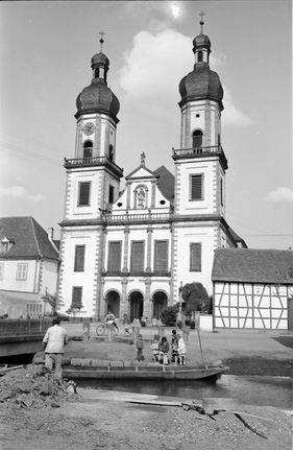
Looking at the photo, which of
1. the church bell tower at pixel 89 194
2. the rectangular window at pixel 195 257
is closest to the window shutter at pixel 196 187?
the rectangular window at pixel 195 257

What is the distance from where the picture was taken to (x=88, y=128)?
4856 cm

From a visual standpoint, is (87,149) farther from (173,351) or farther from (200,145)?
(173,351)

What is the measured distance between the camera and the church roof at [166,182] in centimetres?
4897

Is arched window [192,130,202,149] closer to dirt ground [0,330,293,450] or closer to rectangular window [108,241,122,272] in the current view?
rectangular window [108,241,122,272]

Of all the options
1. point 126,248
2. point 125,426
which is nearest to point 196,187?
point 126,248

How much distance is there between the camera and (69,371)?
1773 cm

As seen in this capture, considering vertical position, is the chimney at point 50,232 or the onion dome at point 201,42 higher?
the onion dome at point 201,42

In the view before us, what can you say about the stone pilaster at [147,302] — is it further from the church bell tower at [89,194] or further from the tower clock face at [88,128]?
the tower clock face at [88,128]

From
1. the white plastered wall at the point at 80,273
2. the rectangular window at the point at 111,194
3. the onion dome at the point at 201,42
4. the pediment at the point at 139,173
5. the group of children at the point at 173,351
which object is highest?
the onion dome at the point at 201,42

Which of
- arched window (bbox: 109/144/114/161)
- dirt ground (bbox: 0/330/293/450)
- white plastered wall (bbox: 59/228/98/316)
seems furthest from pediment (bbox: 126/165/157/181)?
dirt ground (bbox: 0/330/293/450)

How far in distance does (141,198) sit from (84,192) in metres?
5.98

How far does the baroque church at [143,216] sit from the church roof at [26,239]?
163 inches

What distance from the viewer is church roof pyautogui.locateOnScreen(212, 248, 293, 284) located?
3622 centimetres

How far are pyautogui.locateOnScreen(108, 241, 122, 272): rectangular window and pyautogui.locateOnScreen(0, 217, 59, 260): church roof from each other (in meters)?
7.44
